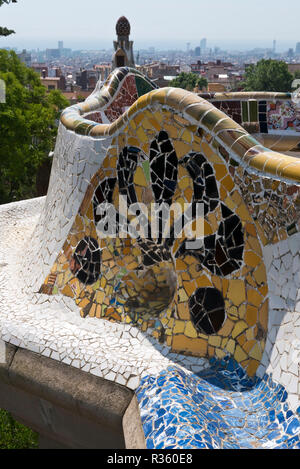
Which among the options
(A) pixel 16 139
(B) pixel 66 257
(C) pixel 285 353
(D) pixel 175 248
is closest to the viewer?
(C) pixel 285 353

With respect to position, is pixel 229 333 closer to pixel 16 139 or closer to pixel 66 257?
pixel 66 257

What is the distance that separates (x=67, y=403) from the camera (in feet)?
17.0

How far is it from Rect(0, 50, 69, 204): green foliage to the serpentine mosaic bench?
8.85 m

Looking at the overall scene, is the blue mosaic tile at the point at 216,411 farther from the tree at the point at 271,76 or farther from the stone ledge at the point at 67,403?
the tree at the point at 271,76

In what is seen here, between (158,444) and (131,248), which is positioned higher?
(131,248)

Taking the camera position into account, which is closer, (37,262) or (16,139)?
(37,262)

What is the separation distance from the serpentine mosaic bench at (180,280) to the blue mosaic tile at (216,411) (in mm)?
11

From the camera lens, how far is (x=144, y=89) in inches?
352

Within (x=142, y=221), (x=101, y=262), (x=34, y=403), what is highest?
(x=142, y=221)

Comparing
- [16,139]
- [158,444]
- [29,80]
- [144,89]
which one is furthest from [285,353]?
[29,80]

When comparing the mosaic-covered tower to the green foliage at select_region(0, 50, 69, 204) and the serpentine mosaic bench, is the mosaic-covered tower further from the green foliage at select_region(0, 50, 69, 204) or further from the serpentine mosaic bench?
the serpentine mosaic bench

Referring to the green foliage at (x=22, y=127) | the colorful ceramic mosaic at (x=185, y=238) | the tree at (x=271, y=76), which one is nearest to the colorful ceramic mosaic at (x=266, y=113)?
the colorful ceramic mosaic at (x=185, y=238)

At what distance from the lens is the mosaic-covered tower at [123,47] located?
12.0 meters

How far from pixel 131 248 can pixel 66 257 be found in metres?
0.93
